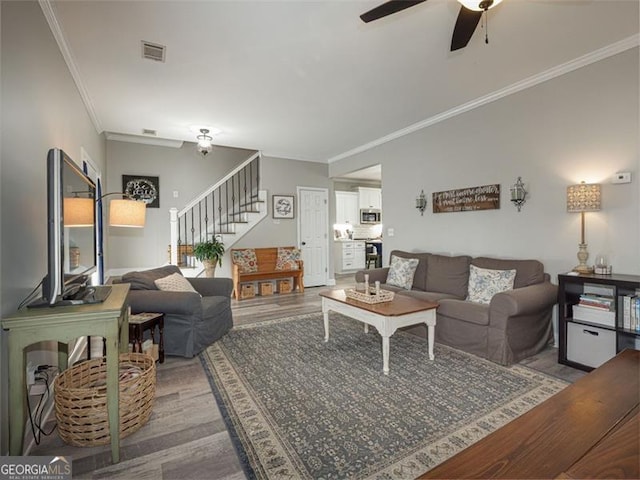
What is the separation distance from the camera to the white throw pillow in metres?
3.35

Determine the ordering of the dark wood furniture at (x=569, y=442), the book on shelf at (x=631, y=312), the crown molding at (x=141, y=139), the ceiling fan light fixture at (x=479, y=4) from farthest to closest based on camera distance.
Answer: the crown molding at (x=141, y=139), the book on shelf at (x=631, y=312), the ceiling fan light fixture at (x=479, y=4), the dark wood furniture at (x=569, y=442)

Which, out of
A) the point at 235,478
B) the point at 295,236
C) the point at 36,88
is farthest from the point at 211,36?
the point at 295,236

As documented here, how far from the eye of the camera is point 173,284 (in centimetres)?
344

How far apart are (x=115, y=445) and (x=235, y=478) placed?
69 cm

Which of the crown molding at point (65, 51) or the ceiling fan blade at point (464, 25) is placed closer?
the ceiling fan blade at point (464, 25)

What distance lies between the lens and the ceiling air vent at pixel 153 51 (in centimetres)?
266

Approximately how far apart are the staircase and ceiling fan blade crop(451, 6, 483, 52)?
15.5 ft

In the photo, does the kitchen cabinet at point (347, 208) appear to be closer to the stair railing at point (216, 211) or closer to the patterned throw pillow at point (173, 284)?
the stair railing at point (216, 211)

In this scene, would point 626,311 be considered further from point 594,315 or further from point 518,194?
point 518,194

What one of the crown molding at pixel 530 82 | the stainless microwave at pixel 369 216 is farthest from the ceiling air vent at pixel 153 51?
the stainless microwave at pixel 369 216

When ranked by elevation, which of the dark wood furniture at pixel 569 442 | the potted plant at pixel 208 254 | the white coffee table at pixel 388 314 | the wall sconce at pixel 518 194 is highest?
the wall sconce at pixel 518 194

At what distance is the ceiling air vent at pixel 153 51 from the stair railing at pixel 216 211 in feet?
10.9

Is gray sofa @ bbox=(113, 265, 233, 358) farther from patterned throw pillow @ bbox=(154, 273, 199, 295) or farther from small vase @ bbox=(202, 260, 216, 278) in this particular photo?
small vase @ bbox=(202, 260, 216, 278)

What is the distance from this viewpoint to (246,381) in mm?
2592
